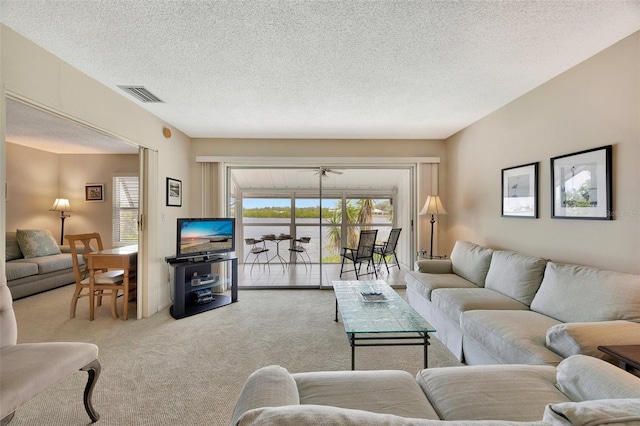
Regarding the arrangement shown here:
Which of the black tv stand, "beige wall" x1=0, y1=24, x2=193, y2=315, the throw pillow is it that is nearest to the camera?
"beige wall" x1=0, y1=24, x2=193, y2=315

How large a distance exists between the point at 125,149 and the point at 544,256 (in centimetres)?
671

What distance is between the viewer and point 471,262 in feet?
10.5

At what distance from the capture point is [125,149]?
5.42m

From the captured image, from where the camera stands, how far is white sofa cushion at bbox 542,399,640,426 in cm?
60

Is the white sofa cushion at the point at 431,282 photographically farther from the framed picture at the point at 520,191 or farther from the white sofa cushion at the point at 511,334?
the framed picture at the point at 520,191

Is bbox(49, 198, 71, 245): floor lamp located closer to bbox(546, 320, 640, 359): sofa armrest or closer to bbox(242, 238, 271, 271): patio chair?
bbox(242, 238, 271, 271): patio chair

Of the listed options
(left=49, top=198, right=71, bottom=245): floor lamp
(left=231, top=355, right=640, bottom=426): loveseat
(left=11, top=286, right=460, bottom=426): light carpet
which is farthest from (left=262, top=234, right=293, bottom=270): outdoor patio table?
(left=231, top=355, right=640, bottom=426): loveseat

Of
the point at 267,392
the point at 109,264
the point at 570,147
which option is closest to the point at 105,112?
the point at 109,264

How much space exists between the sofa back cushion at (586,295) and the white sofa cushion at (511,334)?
0.42ft

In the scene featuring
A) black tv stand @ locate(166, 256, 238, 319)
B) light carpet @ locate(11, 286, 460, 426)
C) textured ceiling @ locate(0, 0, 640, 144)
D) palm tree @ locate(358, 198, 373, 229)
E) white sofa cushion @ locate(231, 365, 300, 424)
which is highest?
textured ceiling @ locate(0, 0, 640, 144)

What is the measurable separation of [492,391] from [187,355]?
7.71 feet

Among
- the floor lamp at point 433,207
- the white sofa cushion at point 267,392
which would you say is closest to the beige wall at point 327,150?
the floor lamp at point 433,207

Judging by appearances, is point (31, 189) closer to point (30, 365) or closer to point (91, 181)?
point (91, 181)

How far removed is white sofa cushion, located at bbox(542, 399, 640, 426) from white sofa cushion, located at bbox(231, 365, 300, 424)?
741 mm
